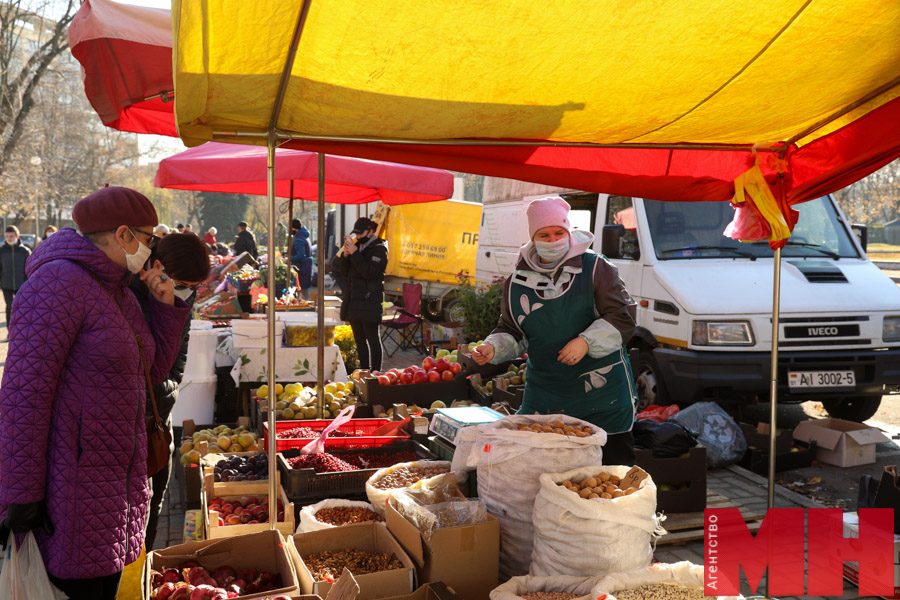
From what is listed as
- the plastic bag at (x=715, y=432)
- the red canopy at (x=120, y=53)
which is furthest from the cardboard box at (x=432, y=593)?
the plastic bag at (x=715, y=432)

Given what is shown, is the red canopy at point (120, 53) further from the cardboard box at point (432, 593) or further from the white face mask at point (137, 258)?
the cardboard box at point (432, 593)

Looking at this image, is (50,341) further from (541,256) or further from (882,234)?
(882,234)

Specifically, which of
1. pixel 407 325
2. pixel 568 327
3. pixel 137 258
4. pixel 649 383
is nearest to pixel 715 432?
pixel 649 383

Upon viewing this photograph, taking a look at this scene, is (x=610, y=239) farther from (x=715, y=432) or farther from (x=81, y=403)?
(x=81, y=403)

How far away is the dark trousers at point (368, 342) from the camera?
912cm

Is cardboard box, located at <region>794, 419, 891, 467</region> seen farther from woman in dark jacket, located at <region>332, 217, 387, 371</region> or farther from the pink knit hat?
woman in dark jacket, located at <region>332, 217, 387, 371</region>

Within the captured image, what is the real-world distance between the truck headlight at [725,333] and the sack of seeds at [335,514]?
158 inches

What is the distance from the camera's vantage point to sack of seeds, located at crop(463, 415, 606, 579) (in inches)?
119

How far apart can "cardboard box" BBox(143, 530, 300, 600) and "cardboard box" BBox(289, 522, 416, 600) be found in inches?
2.7

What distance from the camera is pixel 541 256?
375 centimetres

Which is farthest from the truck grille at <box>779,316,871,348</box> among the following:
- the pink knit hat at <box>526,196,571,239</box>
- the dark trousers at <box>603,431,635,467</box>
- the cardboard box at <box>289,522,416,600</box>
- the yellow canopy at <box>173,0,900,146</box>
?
the cardboard box at <box>289,522,416,600</box>

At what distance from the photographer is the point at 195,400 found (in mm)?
6941

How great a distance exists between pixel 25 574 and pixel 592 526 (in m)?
1.96

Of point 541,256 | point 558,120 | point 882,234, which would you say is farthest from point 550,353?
point 882,234
